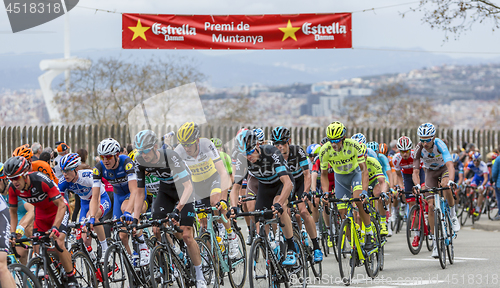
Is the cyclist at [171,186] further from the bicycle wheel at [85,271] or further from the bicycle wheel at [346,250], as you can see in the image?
the bicycle wheel at [346,250]

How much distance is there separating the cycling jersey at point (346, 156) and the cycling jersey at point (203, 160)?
6.05 feet

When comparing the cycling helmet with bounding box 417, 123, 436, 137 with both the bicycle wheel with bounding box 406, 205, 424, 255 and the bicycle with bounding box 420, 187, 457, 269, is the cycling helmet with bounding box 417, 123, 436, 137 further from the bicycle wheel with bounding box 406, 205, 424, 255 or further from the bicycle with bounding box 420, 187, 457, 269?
the bicycle wheel with bounding box 406, 205, 424, 255

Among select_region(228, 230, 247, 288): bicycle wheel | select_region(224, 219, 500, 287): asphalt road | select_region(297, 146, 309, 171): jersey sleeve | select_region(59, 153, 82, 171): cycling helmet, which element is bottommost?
select_region(224, 219, 500, 287): asphalt road

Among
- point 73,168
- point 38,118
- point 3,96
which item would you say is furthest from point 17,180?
point 38,118

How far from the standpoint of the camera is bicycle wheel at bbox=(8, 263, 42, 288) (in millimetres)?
5967

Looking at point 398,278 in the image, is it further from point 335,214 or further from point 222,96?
point 222,96

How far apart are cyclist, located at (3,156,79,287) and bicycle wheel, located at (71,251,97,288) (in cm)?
13

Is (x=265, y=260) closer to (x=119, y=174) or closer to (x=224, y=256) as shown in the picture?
(x=224, y=256)

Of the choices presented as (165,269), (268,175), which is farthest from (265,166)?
(165,269)

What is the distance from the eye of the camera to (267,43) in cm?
1627

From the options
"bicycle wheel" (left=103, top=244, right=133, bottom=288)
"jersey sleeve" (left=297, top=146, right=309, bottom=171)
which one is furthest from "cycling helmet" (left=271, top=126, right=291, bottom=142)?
"bicycle wheel" (left=103, top=244, right=133, bottom=288)

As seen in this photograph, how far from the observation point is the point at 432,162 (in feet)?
36.7

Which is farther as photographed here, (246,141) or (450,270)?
(450,270)

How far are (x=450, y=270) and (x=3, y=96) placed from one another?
3265 cm
